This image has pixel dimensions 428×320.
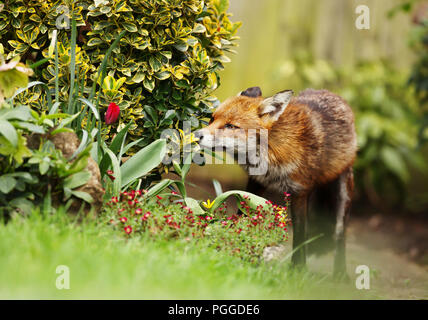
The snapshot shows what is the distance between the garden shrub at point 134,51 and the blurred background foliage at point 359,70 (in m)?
3.68

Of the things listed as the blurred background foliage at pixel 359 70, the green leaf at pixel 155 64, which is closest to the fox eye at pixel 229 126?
Answer: the green leaf at pixel 155 64

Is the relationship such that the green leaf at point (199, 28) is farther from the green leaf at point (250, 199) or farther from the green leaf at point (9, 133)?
the green leaf at point (9, 133)

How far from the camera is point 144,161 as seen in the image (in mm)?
4355

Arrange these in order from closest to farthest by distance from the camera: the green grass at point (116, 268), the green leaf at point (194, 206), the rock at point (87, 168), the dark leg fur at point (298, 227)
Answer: the green grass at point (116, 268) → the rock at point (87, 168) → the dark leg fur at point (298, 227) → the green leaf at point (194, 206)

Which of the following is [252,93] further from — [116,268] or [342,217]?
[116,268]

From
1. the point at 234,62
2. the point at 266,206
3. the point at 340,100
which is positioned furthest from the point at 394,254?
the point at 234,62

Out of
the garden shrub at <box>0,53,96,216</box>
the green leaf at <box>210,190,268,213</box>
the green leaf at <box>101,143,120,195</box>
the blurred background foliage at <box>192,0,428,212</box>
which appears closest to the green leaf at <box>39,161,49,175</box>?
the garden shrub at <box>0,53,96,216</box>

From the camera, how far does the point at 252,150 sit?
4.14m

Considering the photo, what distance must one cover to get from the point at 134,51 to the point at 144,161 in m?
1.04

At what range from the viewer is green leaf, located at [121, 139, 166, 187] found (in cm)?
431

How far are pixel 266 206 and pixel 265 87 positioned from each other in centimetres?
485

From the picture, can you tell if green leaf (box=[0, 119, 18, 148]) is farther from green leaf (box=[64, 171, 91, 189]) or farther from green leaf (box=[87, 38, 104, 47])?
green leaf (box=[87, 38, 104, 47])

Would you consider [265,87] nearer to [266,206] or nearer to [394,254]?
[394,254]

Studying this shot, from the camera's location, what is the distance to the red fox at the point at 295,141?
412 cm
